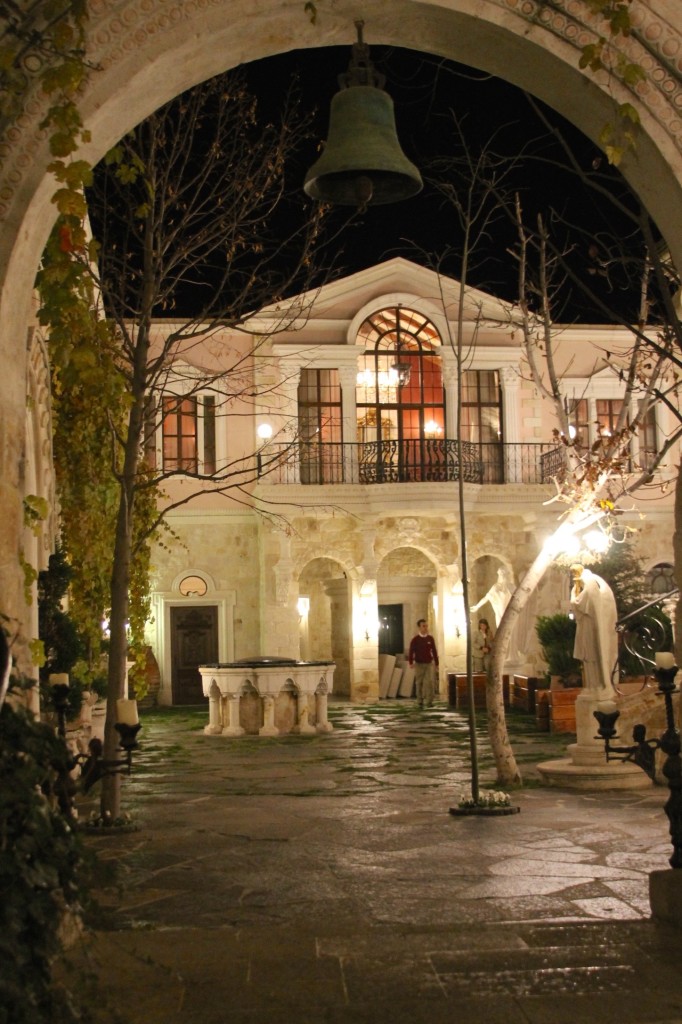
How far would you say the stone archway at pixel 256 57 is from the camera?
13.1ft

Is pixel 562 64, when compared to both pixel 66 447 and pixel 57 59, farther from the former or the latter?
pixel 66 447

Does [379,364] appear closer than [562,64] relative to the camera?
No

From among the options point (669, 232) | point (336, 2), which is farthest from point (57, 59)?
point (669, 232)

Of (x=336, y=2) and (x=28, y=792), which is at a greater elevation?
(x=336, y=2)

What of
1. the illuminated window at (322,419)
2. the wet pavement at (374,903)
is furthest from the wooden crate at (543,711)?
the illuminated window at (322,419)

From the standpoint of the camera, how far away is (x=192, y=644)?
84.0 feet

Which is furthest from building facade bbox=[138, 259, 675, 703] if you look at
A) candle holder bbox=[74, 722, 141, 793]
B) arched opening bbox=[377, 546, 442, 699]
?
candle holder bbox=[74, 722, 141, 793]

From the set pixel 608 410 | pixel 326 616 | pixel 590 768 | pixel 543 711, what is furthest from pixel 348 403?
pixel 590 768

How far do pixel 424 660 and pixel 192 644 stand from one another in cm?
604

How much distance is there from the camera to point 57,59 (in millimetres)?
4020

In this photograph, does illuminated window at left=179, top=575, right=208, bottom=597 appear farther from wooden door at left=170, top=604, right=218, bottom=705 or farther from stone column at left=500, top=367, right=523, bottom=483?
stone column at left=500, top=367, right=523, bottom=483

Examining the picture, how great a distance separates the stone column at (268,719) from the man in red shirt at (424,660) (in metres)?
5.10

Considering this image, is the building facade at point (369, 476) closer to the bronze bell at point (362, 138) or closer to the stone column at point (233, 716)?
the stone column at point (233, 716)

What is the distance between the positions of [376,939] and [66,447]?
8.28 metres
